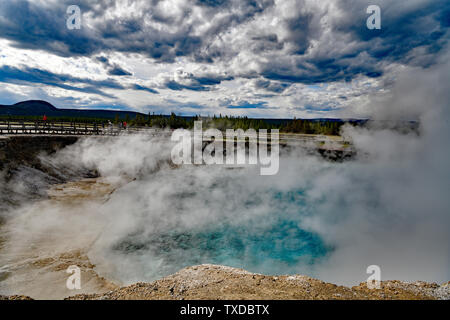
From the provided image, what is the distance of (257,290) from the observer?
4977mm

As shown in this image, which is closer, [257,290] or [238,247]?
[257,290]

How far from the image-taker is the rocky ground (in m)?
4.72

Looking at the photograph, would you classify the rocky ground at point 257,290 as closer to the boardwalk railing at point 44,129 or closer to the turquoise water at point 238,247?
the turquoise water at point 238,247

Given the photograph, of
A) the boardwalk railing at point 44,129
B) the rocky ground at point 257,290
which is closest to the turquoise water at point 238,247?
the rocky ground at point 257,290

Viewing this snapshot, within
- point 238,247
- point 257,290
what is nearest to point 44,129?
point 238,247

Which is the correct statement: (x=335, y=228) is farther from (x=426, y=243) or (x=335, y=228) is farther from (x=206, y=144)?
(x=206, y=144)

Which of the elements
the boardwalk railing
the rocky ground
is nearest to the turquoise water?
the rocky ground

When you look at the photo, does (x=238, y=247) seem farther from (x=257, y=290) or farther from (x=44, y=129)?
(x=44, y=129)

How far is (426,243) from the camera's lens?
9.23 meters

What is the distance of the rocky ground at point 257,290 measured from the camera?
4.72 meters

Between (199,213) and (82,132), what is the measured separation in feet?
71.1

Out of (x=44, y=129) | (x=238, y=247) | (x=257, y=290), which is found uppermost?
(x=44, y=129)

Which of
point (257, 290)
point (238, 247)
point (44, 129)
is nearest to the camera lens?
point (257, 290)
